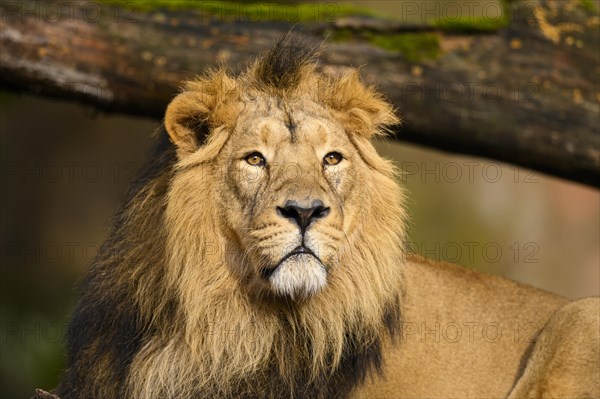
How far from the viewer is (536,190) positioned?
1593 cm

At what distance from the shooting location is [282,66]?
4.65 metres

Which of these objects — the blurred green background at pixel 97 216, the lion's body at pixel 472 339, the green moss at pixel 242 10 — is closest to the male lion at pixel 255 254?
the lion's body at pixel 472 339

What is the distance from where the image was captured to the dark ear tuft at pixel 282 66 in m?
4.65

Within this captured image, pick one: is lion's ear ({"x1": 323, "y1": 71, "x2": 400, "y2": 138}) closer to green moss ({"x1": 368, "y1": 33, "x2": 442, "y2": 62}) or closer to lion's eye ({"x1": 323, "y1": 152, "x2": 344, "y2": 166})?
lion's eye ({"x1": 323, "y1": 152, "x2": 344, "y2": 166})

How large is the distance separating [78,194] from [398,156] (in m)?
4.54

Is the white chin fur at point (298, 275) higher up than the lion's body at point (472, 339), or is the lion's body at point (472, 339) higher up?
the white chin fur at point (298, 275)

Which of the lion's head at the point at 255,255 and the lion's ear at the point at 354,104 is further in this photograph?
the lion's ear at the point at 354,104

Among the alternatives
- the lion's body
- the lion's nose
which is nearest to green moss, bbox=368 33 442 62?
the lion's body

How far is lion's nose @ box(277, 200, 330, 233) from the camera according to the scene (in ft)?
13.5

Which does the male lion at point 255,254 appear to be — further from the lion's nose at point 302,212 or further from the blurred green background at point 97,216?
the blurred green background at point 97,216

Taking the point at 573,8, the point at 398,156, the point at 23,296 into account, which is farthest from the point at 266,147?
the point at 398,156

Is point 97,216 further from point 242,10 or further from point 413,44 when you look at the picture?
point 413,44

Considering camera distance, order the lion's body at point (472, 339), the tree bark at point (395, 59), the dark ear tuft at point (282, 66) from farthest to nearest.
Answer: the tree bark at point (395, 59), the lion's body at point (472, 339), the dark ear tuft at point (282, 66)

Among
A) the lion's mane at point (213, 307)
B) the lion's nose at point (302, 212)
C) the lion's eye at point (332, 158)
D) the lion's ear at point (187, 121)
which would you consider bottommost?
the lion's mane at point (213, 307)
